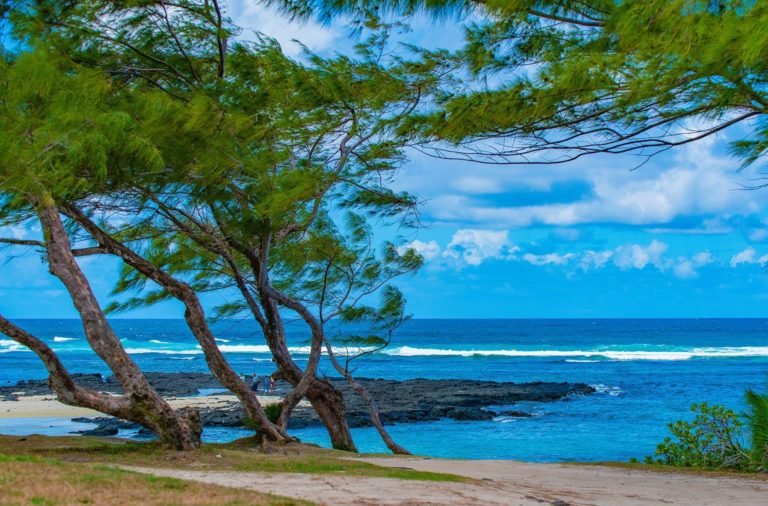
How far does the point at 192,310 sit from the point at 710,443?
6.18 metres

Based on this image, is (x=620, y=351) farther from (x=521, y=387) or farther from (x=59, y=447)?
(x=59, y=447)

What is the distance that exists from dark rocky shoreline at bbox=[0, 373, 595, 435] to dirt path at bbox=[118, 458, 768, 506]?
11052 millimetres

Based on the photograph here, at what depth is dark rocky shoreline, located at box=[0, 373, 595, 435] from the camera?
2223 cm

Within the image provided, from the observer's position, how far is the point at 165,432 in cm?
888

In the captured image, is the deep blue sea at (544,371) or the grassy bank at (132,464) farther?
the deep blue sea at (544,371)

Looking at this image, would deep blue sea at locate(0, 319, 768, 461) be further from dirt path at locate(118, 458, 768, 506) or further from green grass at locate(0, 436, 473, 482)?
green grass at locate(0, 436, 473, 482)

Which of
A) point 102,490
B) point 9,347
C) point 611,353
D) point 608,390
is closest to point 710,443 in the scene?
point 102,490

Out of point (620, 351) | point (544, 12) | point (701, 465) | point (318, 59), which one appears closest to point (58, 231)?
point (318, 59)

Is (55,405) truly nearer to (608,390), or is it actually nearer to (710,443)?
(608,390)

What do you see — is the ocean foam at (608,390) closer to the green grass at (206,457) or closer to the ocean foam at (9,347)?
the green grass at (206,457)

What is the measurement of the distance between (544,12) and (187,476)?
14.6 ft

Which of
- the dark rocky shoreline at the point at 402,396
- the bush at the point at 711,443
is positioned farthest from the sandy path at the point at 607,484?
the dark rocky shoreline at the point at 402,396

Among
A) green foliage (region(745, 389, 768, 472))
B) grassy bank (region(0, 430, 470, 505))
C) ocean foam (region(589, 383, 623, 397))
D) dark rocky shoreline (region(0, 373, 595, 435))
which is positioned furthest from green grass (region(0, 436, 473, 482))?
ocean foam (region(589, 383, 623, 397))

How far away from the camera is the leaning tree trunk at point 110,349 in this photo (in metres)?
8.84
